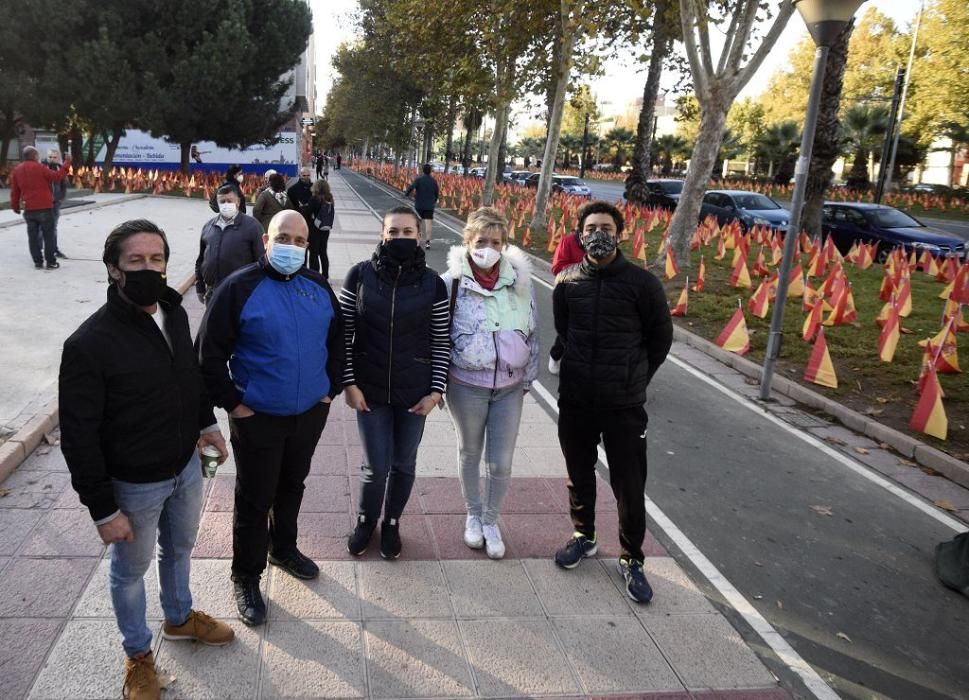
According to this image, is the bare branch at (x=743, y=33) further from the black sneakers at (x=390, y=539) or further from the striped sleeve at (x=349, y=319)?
the black sneakers at (x=390, y=539)

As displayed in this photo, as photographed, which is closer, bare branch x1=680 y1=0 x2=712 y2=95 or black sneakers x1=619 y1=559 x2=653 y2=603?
black sneakers x1=619 y1=559 x2=653 y2=603

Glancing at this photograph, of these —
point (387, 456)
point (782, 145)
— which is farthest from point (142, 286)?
point (782, 145)

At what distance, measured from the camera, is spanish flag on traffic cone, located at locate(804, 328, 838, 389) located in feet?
26.0

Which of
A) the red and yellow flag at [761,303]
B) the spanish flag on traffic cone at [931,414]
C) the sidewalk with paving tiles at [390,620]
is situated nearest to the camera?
the sidewalk with paving tiles at [390,620]

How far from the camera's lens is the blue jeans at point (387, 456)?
12.3 ft

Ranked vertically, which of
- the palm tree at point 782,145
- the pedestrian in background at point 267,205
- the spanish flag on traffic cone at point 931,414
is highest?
the palm tree at point 782,145

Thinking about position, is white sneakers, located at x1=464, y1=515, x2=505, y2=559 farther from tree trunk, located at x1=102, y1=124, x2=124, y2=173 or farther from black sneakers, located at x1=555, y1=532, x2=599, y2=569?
tree trunk, located at x1=102, y1=124, x2=124, y2=173

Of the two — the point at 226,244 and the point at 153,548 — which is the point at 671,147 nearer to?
the point at 226,244

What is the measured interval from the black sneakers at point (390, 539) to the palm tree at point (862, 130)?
47.8 meters

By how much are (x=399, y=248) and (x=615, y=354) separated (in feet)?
3.96

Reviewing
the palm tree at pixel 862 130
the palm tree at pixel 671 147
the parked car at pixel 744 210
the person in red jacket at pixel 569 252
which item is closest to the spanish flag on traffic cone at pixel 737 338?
the person in red jacket at pixel 569 252

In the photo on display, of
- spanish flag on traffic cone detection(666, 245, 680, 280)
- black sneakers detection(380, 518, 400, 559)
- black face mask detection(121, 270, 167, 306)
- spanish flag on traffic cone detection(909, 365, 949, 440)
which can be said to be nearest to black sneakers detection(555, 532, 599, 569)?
black sneakers detection(380, 518, 400, 559)

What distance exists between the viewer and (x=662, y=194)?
1115 inches

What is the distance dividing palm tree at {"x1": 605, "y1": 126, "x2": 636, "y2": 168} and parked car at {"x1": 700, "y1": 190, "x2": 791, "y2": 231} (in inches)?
2362
